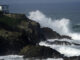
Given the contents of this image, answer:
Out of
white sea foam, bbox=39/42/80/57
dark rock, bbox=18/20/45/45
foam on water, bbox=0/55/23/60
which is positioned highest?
dark rock, bbox=18/20/45/45

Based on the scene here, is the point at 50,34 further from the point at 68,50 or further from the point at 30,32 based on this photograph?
the point at 68,50

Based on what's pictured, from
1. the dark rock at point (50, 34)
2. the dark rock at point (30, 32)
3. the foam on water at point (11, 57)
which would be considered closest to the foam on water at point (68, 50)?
the dark rock at point (30, 32)

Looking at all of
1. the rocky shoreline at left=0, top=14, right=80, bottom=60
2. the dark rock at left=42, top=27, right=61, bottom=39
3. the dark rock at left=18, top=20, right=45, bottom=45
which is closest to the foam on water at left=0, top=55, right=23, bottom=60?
the rocky shoreline at left=0, top=14, right=80, bottom=60

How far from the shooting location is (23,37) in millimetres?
58250

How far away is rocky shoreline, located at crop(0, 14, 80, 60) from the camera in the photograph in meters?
51.1

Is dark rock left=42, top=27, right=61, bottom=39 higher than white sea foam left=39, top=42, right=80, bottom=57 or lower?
Result: higher

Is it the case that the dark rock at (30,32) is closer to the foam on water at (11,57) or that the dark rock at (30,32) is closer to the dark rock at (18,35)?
the dark rock at (18,35)

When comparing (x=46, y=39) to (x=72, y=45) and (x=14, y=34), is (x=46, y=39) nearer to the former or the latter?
(x=72, y=45)

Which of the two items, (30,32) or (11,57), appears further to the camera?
(30,32)

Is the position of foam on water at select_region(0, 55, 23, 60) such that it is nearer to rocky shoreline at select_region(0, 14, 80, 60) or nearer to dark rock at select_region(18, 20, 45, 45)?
rocky shoreline at select_region(0, 14, 80, 60)

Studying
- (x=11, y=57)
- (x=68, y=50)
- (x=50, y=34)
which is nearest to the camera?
(x=11, y=57)

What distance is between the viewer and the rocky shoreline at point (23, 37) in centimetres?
5112

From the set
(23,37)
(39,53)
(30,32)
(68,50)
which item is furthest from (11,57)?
(30,32)

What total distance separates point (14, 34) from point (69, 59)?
1227cm
